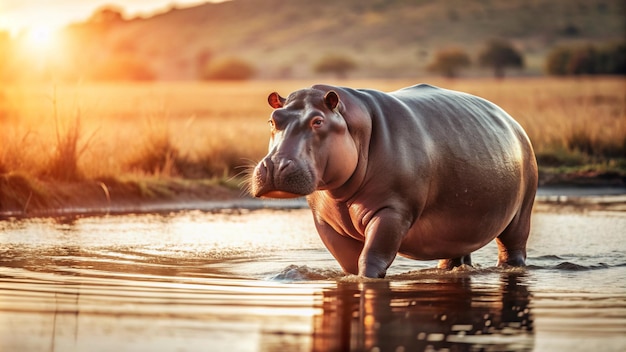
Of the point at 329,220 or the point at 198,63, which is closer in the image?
the point at 329,220

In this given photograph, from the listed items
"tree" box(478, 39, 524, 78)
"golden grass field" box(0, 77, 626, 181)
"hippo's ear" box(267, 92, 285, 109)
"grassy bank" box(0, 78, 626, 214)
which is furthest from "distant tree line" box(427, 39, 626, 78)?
"hippo's ear" box(267, 92, 285, 109)

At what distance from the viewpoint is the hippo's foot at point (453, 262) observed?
8.08 m

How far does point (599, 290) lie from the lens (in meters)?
6.96

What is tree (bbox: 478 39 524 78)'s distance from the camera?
259 ft

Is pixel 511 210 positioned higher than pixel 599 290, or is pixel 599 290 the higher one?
pixel 511 210

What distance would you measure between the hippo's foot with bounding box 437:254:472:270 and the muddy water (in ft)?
0.33

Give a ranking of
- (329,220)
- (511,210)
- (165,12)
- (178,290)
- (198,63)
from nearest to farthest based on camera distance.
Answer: (178,290) → (329,220) → (511,210) → (198,63) → (165,12)

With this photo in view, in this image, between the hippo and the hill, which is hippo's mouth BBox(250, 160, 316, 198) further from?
the hill

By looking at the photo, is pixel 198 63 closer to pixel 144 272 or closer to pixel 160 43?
pixel 160 43

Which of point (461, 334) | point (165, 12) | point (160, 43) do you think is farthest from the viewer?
point (165, 12)

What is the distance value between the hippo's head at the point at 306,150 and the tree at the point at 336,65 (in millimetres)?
79315

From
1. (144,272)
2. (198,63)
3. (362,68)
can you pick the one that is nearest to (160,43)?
(198,63)

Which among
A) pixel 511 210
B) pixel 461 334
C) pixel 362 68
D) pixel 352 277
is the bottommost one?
pixel 461 334

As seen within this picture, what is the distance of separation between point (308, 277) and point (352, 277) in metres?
0.45
